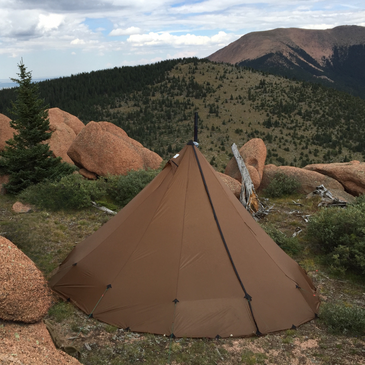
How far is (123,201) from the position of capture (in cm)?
1271

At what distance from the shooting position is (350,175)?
15.4 m

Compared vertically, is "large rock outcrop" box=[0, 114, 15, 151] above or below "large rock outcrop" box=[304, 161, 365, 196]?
above

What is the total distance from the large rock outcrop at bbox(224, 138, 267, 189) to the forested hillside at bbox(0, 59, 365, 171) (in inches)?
554

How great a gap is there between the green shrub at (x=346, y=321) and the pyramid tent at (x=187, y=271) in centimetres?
39

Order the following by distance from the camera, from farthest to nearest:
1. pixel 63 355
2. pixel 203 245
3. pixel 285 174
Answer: pixel 285 174, pixel 203 245, pixel 63 355

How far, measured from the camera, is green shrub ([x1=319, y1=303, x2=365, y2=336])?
5.75m

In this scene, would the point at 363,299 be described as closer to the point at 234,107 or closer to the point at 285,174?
the point at 285,174

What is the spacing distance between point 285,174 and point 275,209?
3.32 metres

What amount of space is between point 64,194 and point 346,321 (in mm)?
9699

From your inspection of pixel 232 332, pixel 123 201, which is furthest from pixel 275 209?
pixel 232 332

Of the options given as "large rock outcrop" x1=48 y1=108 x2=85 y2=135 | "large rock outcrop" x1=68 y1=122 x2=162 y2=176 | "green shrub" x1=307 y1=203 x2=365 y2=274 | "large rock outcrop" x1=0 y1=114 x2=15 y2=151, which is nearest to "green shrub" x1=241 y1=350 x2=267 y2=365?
"green shrub" x1=307 y1=203 x2=365 y2=274

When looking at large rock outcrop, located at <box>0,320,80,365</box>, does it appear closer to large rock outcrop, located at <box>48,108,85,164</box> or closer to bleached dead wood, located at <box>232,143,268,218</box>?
bleached dead wood, located at <box>232,143,268,218</box>

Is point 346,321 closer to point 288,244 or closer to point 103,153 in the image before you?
point 288,244

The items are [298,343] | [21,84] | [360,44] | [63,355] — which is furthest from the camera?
[360,44]
